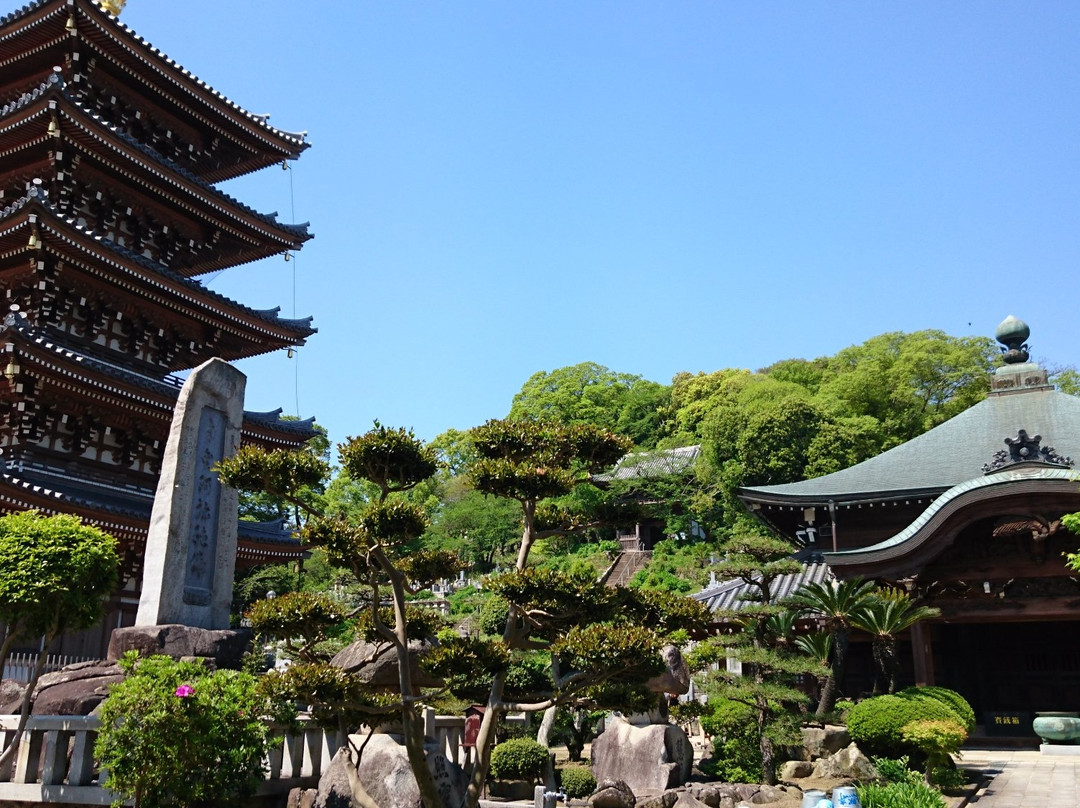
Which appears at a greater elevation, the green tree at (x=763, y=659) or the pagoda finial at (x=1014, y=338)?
the pagoda finial at (x=1014, y=338)

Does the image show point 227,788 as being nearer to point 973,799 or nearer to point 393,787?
point 393,787

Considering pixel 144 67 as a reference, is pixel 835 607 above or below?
below

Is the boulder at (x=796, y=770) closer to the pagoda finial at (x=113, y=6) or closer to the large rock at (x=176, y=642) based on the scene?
the large rock at (x=176, y=642)

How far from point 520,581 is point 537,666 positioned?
11288 mm

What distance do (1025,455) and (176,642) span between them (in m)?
18.2

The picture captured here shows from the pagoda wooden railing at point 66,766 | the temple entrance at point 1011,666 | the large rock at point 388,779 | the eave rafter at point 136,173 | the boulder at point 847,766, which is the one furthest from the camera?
the temple entrance at point 1011,666

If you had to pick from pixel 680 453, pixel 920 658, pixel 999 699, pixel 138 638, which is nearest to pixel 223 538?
pixel 138 638

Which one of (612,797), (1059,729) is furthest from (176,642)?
(1059,729)

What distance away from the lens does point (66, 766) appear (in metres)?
10.1

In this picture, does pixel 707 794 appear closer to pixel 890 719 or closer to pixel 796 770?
pixel 796 770

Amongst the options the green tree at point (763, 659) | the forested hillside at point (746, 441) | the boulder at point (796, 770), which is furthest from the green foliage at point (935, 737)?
the forested hillside at point (746, 441)

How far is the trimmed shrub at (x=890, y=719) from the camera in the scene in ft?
45.4

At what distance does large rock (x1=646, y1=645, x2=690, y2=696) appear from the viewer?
53.3 feet

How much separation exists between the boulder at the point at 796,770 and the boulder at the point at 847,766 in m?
0.11
